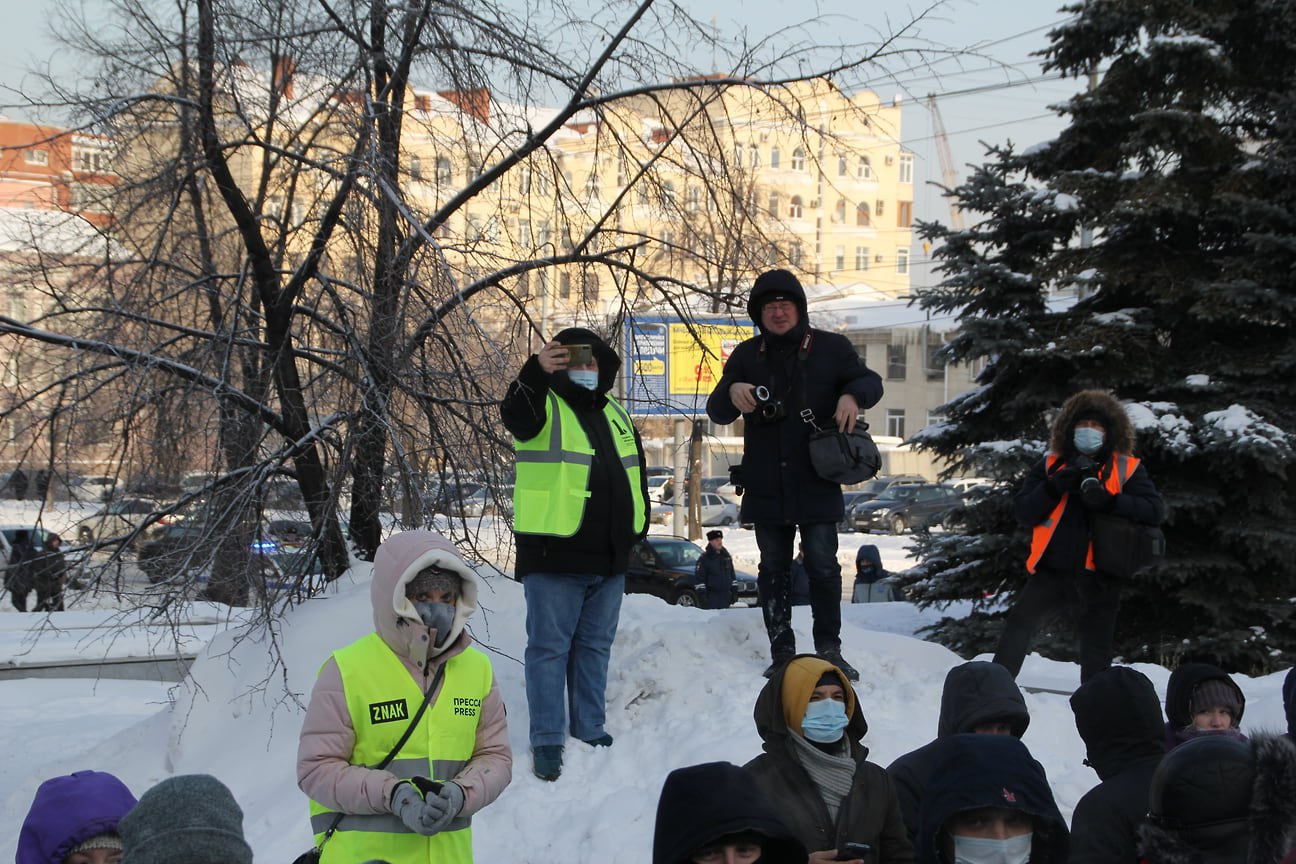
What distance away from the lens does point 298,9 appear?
7.10 metres

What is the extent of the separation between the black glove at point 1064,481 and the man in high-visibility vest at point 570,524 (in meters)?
2.08

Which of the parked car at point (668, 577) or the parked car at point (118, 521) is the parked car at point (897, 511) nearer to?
the parked car at point (668, 577)

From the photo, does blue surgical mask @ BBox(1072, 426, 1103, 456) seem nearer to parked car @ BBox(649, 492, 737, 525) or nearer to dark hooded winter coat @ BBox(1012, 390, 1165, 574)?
dark hooded winter coat @ BBox(1012, 390, 1165, 574)

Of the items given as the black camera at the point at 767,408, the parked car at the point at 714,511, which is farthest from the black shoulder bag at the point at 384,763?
the parked car at the point at 714,511

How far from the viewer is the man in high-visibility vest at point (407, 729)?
119 inches

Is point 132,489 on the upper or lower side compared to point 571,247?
lower

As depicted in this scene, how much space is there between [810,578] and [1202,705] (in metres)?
2.04

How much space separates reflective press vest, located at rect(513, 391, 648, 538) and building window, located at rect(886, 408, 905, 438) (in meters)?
54.6

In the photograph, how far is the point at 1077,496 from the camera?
224 inches

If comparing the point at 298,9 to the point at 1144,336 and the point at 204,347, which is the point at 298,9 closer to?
the point at 204,347

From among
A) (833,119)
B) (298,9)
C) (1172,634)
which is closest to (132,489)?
(298,9)

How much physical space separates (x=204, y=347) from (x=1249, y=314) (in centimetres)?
781

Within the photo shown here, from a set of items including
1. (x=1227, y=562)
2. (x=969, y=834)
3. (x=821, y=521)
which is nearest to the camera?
(x=969, y=834)

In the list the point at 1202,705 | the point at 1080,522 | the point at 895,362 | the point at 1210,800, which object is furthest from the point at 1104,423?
the point at 895,362
